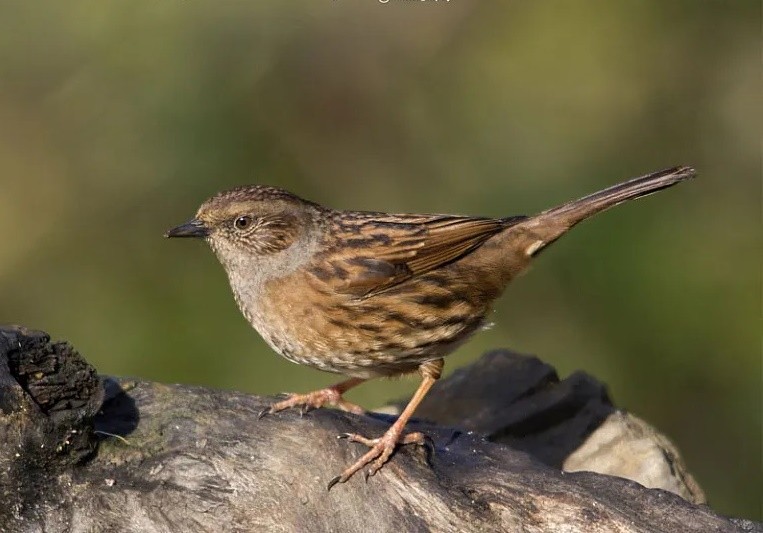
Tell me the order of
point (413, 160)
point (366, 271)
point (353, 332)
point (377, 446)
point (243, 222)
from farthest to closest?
point (413, 160) → point (243, 222) → point (366, 271) → point (353, 332) → point (377, 446)

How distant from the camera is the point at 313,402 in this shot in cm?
537

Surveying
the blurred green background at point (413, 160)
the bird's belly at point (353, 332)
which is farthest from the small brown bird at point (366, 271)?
the blurred green background at point (413, 160)

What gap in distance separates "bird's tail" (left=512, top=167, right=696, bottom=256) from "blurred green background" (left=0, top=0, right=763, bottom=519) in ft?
8.83

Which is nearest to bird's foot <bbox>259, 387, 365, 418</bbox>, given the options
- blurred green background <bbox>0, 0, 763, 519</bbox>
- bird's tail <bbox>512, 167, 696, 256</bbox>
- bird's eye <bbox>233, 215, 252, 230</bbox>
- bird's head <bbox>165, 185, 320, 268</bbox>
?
bird's head <bbox>165, 185, 320, 268</bbox>

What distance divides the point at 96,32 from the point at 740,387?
5638 mm

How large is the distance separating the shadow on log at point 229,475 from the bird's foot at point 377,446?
0.04m

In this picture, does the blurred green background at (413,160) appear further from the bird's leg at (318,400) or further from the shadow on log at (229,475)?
the shadow on log at (229,475)

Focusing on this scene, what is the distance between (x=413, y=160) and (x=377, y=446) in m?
4.81

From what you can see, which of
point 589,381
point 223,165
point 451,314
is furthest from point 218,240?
point 223,165

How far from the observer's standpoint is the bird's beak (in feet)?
18.2

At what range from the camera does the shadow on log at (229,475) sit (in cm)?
426

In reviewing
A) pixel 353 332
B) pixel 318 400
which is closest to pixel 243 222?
pixel 353 332

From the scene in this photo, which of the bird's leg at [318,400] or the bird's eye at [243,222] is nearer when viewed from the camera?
the bird's leg at [318,400]

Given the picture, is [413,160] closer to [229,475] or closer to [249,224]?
[249,224]
